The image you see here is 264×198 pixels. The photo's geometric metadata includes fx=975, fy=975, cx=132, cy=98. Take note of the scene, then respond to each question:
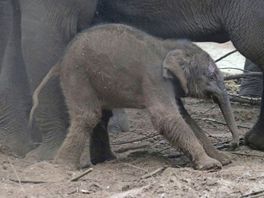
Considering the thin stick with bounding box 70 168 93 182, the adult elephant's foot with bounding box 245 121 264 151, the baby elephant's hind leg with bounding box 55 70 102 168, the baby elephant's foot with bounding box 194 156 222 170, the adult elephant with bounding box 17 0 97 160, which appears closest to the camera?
the thin stick with bounding box 70 168 93 182

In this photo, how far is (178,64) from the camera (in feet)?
17.5

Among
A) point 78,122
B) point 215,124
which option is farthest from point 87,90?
point 215,124

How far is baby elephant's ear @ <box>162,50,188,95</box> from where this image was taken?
5305 mm

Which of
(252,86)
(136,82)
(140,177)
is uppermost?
(136,82)

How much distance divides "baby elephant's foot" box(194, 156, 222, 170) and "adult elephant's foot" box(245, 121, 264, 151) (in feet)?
2.78

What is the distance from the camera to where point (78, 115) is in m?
5.48

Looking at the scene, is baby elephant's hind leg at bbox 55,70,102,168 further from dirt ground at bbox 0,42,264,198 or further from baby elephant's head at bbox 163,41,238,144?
baby elephant's head at bbox 163,41,238,144

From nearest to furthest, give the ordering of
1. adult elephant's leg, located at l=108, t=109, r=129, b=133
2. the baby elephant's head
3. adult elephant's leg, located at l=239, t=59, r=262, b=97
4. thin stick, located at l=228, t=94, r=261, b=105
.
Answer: the baby elephant's head, adult elephant's leg, located at l=108, t=109, r=129, b=133, thin stick, located at l=228, t=94, r=261, b=105, adult elephant's leg, located at l=239, t=59, r=262, b=97

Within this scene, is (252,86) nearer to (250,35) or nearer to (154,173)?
(250,35)

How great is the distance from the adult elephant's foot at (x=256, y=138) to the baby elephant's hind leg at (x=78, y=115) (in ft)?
3.64

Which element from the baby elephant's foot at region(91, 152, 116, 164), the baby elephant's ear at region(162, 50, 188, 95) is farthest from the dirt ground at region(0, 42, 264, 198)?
the baby elephant's ear at region(162, 50, 188, 95)

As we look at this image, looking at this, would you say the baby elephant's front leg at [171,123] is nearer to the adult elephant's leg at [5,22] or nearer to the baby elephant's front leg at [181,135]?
the baby elephant's front leg at [181,135]

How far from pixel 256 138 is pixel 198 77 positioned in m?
0.89

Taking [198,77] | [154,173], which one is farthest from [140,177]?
[198,77]
